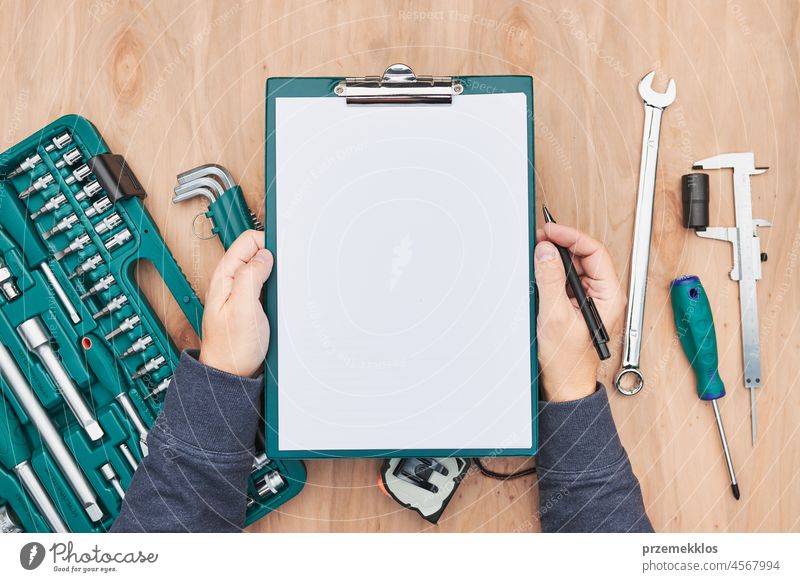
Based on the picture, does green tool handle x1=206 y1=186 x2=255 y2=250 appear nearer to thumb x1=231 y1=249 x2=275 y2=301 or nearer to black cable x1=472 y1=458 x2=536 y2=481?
thumb x1=231 y1=249 x2=275 y2=301

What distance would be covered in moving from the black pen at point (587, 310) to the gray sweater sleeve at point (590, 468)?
5 centimetres

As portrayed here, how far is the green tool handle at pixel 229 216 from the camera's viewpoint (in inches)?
25.2

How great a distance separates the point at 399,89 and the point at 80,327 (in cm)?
44

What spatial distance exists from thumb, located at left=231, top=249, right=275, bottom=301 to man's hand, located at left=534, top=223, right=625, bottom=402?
0.90ft

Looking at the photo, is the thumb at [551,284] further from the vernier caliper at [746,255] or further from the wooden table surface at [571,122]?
the vernier caliper at [746,255]

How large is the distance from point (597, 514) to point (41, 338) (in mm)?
633

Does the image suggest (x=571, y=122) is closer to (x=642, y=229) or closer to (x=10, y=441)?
(x=642, y=229)

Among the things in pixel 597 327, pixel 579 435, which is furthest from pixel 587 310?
pixel 579 435

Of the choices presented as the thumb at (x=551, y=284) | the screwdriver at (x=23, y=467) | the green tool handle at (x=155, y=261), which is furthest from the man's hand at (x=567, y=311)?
the screwdriver at (x=23, y=467)

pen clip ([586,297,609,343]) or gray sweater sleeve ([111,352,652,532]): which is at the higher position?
pen clip ([586,297,609,343])

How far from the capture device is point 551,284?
587mm

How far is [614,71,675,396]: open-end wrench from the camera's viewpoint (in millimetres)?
653

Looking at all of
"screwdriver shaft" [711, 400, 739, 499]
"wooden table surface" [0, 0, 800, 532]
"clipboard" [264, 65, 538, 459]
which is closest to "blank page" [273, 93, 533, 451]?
"clipboard" [264, 65, 538, 459]
